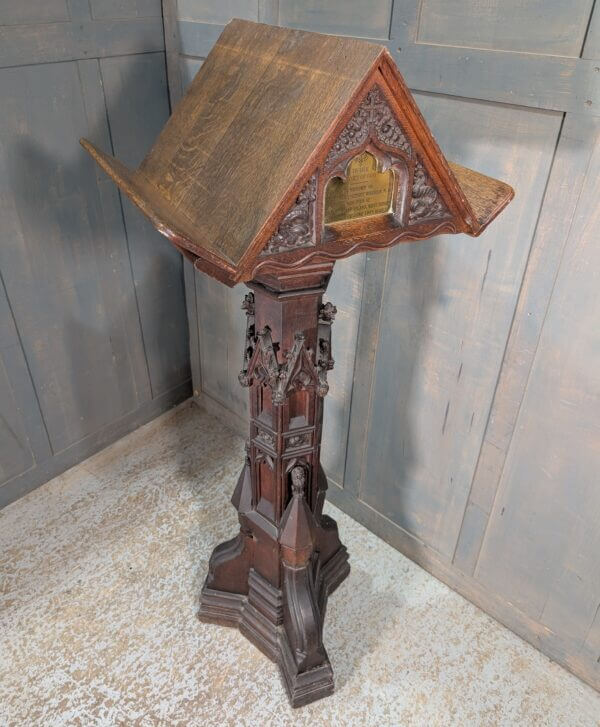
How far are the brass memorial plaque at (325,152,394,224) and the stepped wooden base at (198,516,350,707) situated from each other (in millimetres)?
1126

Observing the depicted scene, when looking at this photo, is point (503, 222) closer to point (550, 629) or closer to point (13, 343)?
point (550, 629)

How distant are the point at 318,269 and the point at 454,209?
11.0 inches

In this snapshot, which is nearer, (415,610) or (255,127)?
(255,127)

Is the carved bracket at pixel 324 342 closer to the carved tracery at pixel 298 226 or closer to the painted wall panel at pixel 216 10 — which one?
the carved tracery at pixel 298 226

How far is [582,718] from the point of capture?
1.65 meters

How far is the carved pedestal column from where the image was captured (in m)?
1.29

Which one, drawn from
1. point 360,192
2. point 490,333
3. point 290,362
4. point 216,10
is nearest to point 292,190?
point 360,192

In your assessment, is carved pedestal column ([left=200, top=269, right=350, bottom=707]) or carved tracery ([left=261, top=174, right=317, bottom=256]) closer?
carved tracery ([left=261, top=174, right=317, bottom=256])

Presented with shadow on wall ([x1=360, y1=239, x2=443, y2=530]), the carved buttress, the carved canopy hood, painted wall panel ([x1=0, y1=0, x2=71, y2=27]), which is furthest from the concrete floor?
painted wall panel ([x1=0, y1=0, x2=71, y2=27])

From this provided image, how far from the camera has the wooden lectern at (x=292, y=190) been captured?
3.03ft

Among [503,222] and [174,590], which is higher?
[503,222]

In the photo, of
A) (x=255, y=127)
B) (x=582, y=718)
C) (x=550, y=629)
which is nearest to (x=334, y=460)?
(x=550, y=629)

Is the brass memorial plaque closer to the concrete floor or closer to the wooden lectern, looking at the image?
the wooden lectern

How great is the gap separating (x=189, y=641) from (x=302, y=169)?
1545 millimetres
